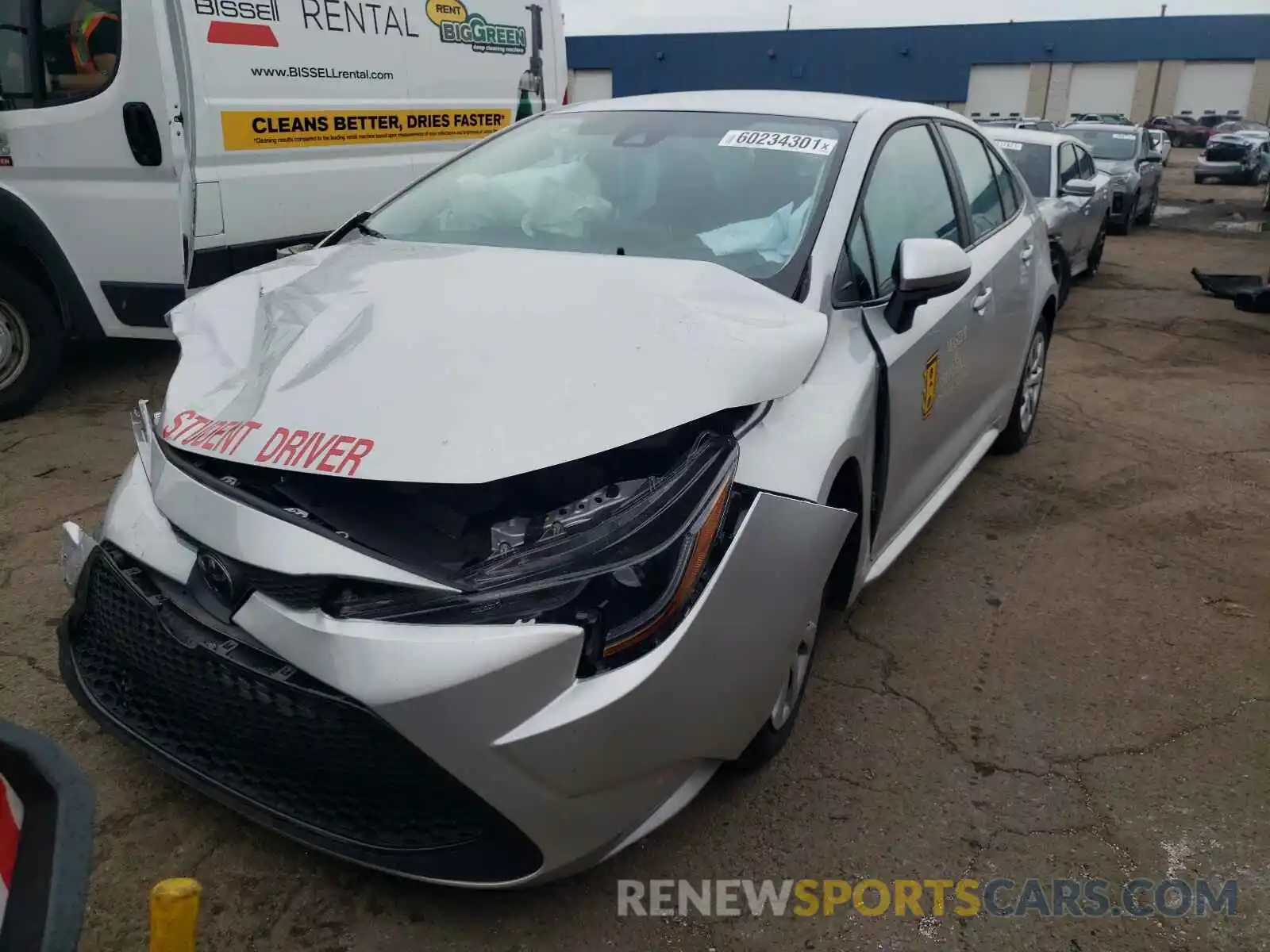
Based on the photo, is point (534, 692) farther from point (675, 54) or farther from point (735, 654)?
point (675, 54)

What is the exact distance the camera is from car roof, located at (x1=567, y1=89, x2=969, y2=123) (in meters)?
3.20

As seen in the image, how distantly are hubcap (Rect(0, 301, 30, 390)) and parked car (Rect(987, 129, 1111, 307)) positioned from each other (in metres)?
6.85

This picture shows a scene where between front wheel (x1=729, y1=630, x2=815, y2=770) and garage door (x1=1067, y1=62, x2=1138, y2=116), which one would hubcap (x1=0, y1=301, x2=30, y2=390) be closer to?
front wheel (x1=729, y1=630, x2=815, y2=770)

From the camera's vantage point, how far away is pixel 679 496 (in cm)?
198

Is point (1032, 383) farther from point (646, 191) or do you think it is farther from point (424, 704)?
point (424, 704)

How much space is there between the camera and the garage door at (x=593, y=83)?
47.0m

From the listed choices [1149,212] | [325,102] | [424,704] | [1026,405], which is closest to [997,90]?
[1149,212]

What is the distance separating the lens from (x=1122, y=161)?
1332cm

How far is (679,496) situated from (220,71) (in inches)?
156

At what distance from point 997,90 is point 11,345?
163 ft

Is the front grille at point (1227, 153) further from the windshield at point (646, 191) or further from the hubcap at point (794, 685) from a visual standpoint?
the hubcap at point (794, 685)

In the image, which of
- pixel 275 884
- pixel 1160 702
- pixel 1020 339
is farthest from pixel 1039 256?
pixel 275 884

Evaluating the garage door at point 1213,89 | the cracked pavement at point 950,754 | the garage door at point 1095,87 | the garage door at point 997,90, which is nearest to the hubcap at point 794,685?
the cracked pavement at point 950,754

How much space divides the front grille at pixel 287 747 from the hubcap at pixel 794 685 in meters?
0.78
